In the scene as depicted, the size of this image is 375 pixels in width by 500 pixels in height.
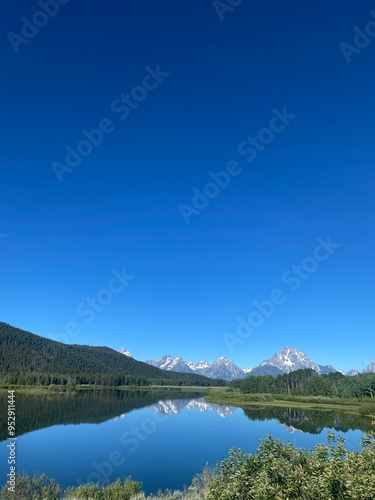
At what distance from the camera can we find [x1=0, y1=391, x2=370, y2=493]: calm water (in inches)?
1561

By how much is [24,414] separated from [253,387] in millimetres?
138685

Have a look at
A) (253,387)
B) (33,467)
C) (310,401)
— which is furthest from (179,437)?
(253,387)

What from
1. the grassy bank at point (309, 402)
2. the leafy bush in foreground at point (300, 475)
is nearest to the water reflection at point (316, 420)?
the grassy bank at point (309, 402)

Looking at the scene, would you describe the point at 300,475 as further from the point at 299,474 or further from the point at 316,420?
the point at 316,420

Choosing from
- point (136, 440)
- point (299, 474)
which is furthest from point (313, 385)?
point (299, 474)

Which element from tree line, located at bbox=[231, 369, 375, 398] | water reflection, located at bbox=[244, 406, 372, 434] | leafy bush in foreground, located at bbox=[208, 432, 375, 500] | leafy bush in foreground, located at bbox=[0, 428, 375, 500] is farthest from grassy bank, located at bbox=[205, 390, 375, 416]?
leafy bush in foreground, located at bbox=[208, 432, 375, 500]

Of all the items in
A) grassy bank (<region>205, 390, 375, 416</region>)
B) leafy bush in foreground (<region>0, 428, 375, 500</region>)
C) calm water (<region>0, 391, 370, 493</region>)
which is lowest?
grassy bank (<region>205, 390, 375, 416</region>)

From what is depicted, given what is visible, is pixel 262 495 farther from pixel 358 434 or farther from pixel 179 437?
pixel 358 434

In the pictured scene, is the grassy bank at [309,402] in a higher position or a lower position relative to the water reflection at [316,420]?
lower

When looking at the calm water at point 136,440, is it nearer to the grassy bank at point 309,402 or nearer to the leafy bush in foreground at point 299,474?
the grassy bank at point 309,402

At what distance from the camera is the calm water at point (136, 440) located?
39.7 meters

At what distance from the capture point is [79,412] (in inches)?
3610

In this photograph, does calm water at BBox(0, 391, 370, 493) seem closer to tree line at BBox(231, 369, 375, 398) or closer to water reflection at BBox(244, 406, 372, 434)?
water reflection at BBox(244, 406, 372, 434)

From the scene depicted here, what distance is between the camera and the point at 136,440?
5991cm
